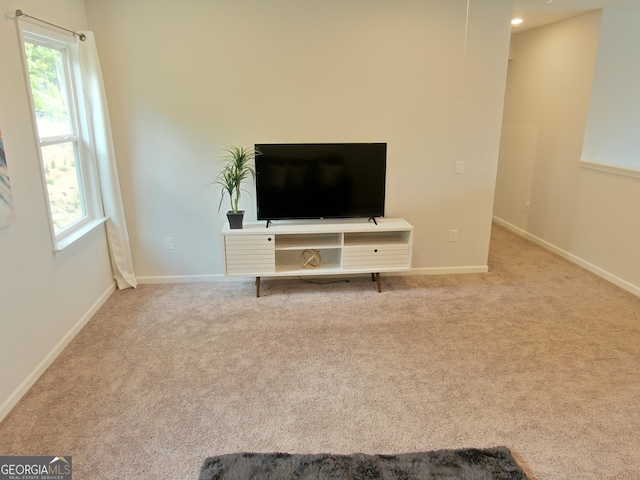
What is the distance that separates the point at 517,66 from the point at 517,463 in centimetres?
511

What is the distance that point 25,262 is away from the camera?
104 inches

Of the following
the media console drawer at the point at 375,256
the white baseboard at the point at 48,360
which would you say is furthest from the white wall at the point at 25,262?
the media console drawer at the point at 375,256

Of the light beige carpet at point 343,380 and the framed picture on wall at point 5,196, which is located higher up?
the framed picture on wall at point 5,196

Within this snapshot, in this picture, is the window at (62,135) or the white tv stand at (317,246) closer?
the window at (62,135)

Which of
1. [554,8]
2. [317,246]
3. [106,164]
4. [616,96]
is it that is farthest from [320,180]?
[616,96]

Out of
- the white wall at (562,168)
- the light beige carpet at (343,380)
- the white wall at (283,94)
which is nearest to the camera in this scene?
the light beige carpet at (343,380)

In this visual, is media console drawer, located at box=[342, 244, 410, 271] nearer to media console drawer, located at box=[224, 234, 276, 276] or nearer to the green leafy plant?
media console drawer, located at box=[224, 234, 276, 276]

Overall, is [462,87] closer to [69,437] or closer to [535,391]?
[535,391]

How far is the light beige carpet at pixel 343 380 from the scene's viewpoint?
2.16m

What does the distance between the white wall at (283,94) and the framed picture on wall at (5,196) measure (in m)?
→ 1.44

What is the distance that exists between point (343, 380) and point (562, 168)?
3.77 meters

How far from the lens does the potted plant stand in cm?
376

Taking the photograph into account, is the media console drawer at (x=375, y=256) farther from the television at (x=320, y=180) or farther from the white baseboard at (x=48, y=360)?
the white baseboard at (x=48, y=360)

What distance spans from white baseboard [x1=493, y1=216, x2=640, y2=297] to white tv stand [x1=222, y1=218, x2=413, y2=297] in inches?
79.3
